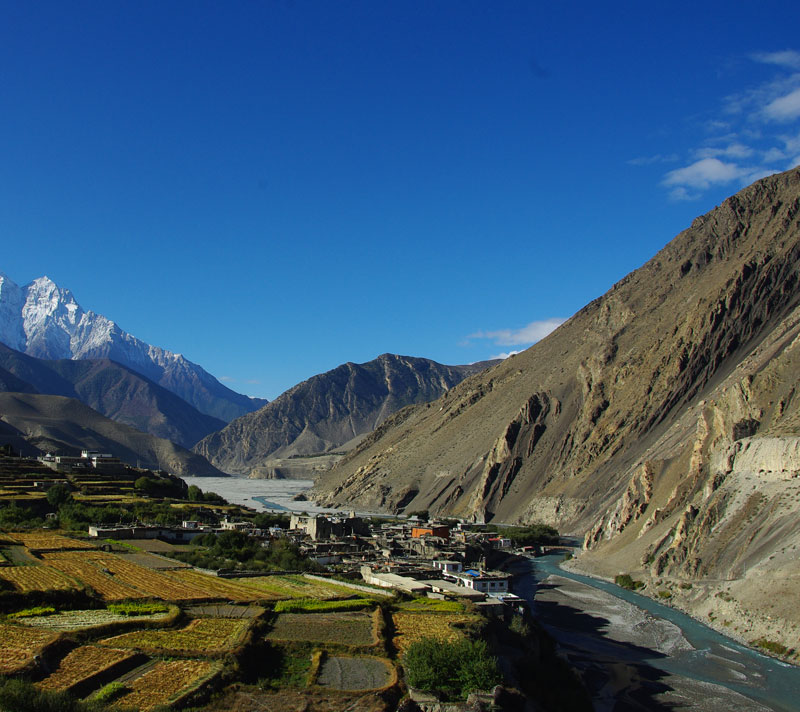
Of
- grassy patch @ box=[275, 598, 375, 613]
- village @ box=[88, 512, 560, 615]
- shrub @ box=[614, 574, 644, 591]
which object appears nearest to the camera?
grassy patch @ box=[275, 598, 375, 613]

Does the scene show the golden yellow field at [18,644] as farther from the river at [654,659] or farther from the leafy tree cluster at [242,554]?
the river at [654,659]

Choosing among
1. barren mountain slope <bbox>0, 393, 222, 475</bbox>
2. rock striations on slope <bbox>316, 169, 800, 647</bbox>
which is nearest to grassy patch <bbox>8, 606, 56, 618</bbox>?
rock striations on slope <bbox>316, 169, 800, 647</bbox>

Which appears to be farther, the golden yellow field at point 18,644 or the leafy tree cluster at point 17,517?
the leafy tree cluster at point 17,517

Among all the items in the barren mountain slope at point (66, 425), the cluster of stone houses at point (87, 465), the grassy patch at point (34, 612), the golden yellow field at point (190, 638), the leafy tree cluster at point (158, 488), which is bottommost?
the grassy patch at point (34, 612)

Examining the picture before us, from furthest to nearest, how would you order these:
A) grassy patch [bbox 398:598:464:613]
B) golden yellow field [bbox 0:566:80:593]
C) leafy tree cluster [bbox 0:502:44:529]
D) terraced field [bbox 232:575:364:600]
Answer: leafy tree cluster [bbox 0:502:44:529]
terraced field [bbox 232:575:364:600]
grassy patch [bbox 398:598:464:613]
golden yellow field [bbox 0:566:80:593]

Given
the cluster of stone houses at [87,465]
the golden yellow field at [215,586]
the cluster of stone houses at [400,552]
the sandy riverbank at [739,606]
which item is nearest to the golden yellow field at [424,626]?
the cluster of stone houses at [400,552]

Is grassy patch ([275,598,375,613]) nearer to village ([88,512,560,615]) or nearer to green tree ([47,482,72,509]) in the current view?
village ([88,512,560,615])

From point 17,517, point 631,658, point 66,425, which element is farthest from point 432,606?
point 66,425
